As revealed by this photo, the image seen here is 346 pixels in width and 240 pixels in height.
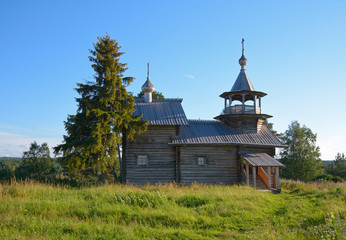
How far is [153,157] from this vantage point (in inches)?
750

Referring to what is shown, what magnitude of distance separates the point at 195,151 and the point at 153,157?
316 cm

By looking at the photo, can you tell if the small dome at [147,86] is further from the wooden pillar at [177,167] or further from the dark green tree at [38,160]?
the dark green tree at [38,160]

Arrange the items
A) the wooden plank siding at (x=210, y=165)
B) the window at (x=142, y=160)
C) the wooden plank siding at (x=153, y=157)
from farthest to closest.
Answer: the wooden plank siding at (x=210, y=165)
the window at (x=142, y=160)
the wooden plank siding at (x=153, y=157)

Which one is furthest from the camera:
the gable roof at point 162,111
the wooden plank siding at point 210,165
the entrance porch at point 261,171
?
the gable roof at point 162,111

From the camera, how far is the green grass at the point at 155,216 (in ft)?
24.0

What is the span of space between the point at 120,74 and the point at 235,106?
10.0 meters

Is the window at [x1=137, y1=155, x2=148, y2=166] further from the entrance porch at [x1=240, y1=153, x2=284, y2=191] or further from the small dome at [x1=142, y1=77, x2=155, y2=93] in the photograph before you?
the entrance porch at [x1=240, y1=153, x2=284, y2=191]

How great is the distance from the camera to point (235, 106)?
2223 centimetres

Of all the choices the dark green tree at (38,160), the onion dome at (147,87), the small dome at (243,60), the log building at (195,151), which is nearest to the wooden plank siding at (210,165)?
the log building at (195,151)

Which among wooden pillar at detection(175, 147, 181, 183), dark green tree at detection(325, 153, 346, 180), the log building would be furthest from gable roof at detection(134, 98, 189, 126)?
dark green tree at detection(325, 153, 346, 180)

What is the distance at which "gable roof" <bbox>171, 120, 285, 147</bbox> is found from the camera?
1961 cm

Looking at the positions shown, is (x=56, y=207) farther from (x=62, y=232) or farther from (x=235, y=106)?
(x=235, y=106)

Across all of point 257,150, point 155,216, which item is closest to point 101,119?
point 155,216

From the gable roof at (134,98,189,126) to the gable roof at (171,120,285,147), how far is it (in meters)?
1.22
